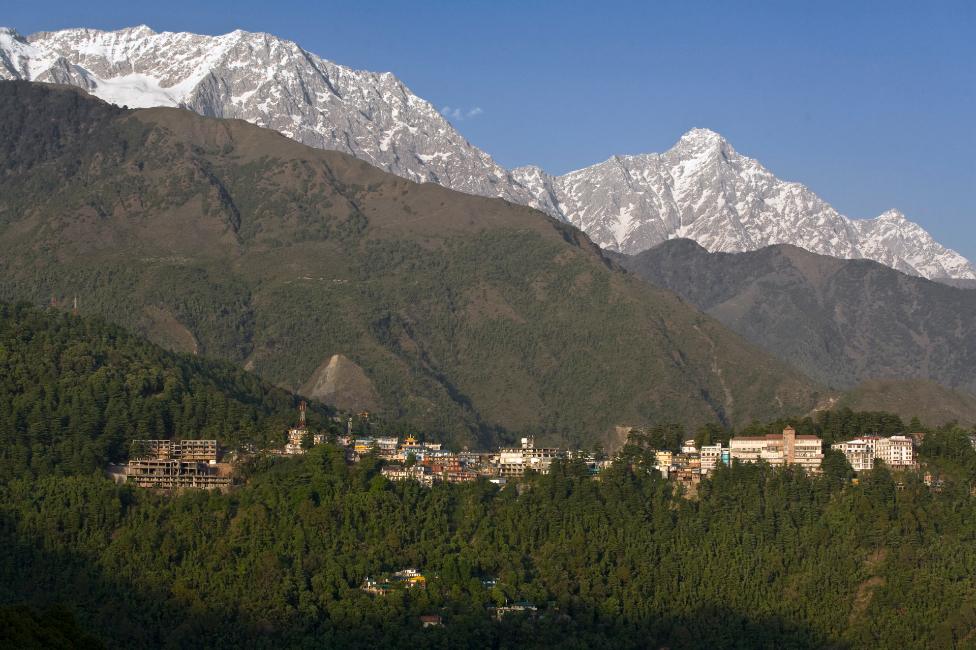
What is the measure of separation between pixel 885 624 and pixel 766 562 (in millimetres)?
11952

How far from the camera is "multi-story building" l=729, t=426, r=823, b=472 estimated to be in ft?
610

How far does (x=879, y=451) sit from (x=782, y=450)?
8109mm

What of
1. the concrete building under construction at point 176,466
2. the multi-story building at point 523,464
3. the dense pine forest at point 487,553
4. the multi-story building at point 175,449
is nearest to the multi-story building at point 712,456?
the dense pine forest at point 487,553

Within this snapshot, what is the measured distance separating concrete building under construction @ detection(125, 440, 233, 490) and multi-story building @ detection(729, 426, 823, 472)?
43519 millimetres

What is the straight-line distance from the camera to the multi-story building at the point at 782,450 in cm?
18588

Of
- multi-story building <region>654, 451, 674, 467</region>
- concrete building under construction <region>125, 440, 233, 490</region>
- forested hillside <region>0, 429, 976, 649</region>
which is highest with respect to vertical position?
multi-story building <region>654, 451, 674, 467</region>

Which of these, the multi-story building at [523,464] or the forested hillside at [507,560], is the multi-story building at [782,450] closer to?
the forested hillside at [507,560]

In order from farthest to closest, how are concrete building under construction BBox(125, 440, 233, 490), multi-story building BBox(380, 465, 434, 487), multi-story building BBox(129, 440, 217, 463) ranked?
1. multi-story building BBox(129, 440, 217, 463)
2. multi-story building BBox(380, 465, 434, 487)
3. concrete building under construction BBox(125, 440, 233, 490)

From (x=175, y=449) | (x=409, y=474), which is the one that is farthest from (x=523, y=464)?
(x=175, y=449)

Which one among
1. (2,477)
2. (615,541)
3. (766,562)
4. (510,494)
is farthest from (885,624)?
(2,477)

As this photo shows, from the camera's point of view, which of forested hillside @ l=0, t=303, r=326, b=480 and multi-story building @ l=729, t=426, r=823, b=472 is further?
multi-story building @ l=729, t=426, r=823, b=472

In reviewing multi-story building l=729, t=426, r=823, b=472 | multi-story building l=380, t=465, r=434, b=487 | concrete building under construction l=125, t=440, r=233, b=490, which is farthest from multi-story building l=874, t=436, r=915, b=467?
concrete building under construction l=125, t=440, r=233, b=490

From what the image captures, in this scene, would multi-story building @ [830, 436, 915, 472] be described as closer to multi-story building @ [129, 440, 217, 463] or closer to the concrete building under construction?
the concrete building under construction

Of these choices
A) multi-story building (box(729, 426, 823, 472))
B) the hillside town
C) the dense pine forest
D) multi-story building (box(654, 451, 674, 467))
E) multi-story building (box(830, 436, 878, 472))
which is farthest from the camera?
multi-story building (box(654, 451, 674, 467))
